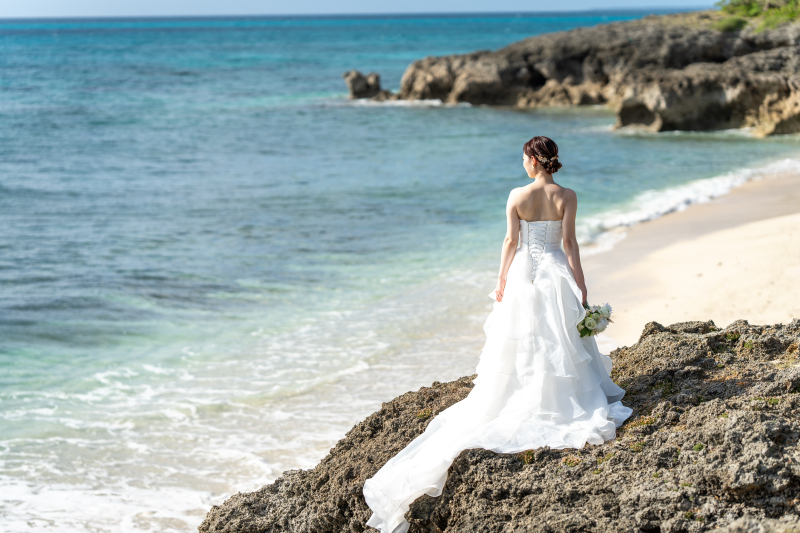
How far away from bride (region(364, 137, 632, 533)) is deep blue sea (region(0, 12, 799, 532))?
2745 millimetres

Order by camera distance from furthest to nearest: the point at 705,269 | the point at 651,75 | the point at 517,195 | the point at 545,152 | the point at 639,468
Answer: the point at 651,75 < the point at 705,269 < the point at 517,195 < the point at 545,152 < the point at 639,468

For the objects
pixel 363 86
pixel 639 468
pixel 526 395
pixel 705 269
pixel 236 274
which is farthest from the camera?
pixel 363 86

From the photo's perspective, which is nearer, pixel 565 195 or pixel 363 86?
pixel 565 195

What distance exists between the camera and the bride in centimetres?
466

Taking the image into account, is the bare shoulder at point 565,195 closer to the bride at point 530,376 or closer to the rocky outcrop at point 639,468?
the bride at point 530,376

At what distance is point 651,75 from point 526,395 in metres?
29.9

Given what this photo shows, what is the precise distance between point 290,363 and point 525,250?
5.30 metres

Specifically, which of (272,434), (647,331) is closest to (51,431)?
(272,434)

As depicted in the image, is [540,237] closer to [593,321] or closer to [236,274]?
[593,321]

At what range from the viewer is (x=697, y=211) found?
673 inches

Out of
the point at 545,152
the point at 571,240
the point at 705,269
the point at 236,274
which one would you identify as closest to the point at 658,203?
the point at 705,269

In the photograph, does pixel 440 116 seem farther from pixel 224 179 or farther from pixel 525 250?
pixel 525 250

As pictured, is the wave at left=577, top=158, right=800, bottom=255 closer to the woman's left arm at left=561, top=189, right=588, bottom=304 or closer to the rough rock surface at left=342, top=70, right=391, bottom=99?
the woman's left arm at left=561, top=189, right=588, bottom=304

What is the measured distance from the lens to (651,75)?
103 ft
